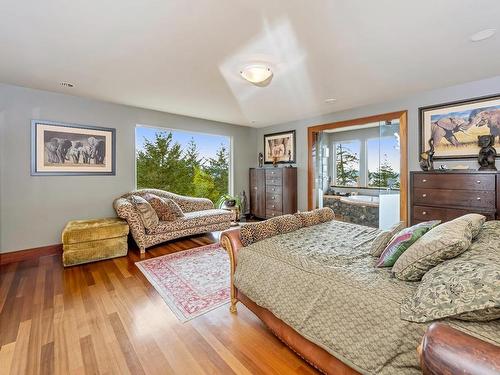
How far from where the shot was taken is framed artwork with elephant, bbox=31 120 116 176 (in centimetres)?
361

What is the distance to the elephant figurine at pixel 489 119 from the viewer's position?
3.10 metres

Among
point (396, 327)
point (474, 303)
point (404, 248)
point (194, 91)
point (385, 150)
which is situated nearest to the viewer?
point (474, 303)

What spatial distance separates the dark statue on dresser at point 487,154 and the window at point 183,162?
4701 mm

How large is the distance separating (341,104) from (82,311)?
4592 mm

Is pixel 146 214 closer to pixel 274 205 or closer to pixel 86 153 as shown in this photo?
pixel 86 153

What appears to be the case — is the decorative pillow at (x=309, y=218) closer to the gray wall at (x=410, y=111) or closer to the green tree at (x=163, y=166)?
the gray wall at (x=410, y=111)

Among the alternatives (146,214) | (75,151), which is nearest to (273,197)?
(146,214)

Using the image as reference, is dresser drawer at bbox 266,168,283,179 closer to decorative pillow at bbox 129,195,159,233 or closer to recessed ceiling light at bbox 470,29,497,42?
decorative pillow at bbox 129,195,159,233

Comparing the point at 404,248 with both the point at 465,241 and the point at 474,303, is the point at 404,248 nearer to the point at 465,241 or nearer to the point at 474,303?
the point at 465,241

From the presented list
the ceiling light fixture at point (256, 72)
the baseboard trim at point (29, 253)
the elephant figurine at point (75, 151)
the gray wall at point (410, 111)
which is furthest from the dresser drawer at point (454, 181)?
the baseboard trim at point (29, 253)

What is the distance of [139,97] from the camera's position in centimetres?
381

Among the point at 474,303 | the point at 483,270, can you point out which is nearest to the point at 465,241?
the point at 483,270

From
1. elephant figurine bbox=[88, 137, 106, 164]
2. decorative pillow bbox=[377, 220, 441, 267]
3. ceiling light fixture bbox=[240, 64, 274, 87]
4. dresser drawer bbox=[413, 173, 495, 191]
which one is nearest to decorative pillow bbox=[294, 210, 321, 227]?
decorative pillow bbox=[377, 220, 441, 267]

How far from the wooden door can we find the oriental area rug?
2312 millimetres
